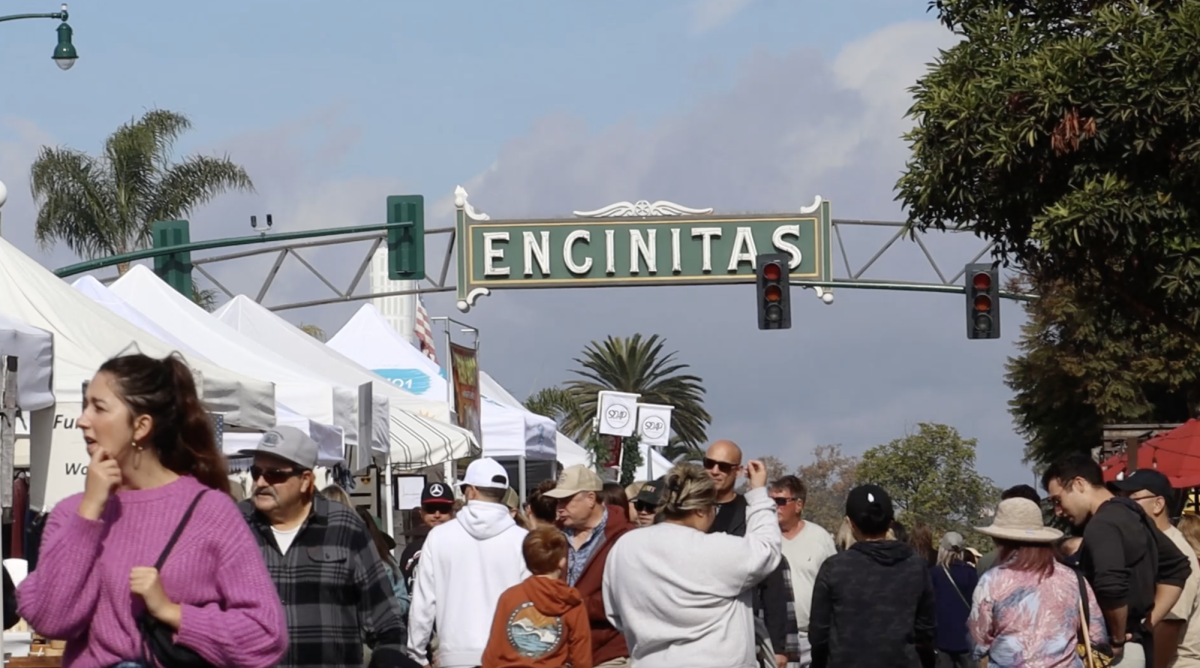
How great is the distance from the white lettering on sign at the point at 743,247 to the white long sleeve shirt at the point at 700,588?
29933 millimetres

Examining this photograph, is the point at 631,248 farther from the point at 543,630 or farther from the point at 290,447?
the point at 290,447

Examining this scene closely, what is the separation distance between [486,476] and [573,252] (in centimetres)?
2835

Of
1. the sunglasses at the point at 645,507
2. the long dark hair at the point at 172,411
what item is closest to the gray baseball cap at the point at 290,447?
the long dark hair at the point at 172,411

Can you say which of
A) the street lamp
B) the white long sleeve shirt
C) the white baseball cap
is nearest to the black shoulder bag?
the white long sleeve shirt

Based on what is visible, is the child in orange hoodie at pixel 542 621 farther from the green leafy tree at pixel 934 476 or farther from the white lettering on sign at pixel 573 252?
the green leafy tree at pixel 934 476

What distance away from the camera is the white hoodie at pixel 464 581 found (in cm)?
852

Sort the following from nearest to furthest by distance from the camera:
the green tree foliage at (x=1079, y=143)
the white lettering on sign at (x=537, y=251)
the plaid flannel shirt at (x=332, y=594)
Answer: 1. the plaid flannel shirt at (x=332, y=594)
2. the green tree foliage at (x=1079, y=143)
3. the white lettering on sign at (x=537, y=251)

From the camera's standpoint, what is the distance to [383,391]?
21.7m

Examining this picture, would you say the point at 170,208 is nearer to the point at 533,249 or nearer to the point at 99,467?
the point at 533,249

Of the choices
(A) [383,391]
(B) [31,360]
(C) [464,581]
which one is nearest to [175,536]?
(C) [464,581]

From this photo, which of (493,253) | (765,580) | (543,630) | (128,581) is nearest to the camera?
(128,581)

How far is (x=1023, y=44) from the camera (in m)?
14.3

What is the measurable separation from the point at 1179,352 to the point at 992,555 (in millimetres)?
32643

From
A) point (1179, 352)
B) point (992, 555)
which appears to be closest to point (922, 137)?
point (992, 555)
